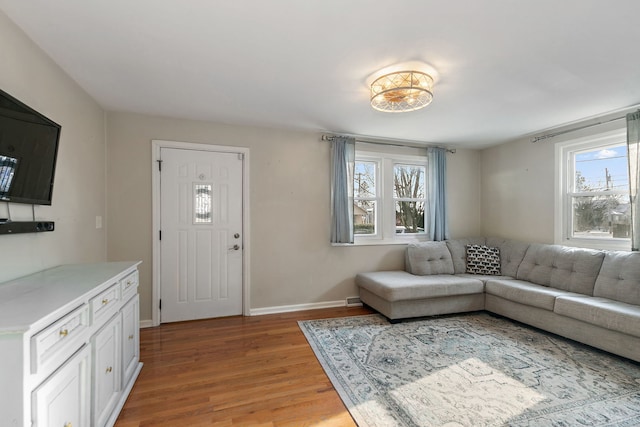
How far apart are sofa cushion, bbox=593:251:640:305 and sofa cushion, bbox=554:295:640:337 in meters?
0.09

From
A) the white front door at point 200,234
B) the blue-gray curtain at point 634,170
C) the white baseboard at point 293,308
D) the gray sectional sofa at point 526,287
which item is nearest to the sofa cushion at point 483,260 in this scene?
the gray sectional sofa at point 526,287

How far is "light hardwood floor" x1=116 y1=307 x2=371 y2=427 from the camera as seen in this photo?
69.0 inches

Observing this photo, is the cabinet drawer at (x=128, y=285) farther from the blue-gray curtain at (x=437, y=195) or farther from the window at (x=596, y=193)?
the window at (x=596, y=193)

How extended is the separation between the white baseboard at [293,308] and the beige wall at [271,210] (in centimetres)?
5

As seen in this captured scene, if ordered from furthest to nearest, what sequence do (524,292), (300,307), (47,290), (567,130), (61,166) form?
(300,307)
(567,130)
(524,292)
(61,166)
(47,290)

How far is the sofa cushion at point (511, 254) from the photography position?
12.3ft

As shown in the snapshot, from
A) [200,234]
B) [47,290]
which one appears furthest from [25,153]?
[200,234]

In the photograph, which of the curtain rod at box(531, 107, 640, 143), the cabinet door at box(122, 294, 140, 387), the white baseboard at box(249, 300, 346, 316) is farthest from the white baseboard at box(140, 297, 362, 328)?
the curtain rod at box(531, 107, 640, 143)

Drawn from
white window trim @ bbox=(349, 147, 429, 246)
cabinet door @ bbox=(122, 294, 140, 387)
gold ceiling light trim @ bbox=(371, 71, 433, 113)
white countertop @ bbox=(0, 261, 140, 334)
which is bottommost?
cabinet door @ bbox=(122, 294, 140, 387)

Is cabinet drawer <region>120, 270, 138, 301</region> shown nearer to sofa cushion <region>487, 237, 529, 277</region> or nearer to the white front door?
the white front door

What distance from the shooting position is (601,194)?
3275 mm

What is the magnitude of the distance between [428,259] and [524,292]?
3.68ft

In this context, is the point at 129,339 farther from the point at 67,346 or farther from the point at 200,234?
the point at 200,234

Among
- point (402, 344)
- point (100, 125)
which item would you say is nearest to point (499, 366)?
point (402, 344)
